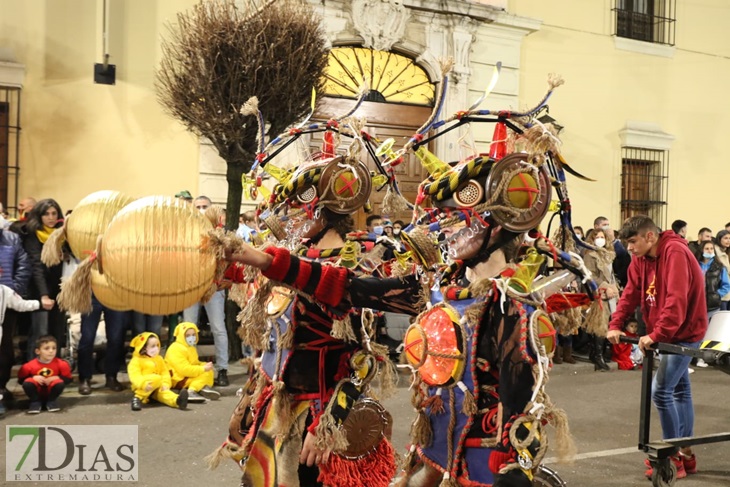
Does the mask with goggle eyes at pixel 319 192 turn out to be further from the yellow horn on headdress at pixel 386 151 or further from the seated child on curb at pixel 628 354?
the seated child on curb at pixel 628 354

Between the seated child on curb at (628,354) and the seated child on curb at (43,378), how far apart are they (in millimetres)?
6980

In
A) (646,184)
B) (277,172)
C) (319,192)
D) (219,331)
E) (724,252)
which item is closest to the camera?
(319,192)

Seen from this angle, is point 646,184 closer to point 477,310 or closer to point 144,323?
point 144,323

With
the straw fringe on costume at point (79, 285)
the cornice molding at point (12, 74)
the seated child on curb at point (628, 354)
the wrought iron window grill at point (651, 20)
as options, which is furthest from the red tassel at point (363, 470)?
the wrought iron window grill at point (651, 20)

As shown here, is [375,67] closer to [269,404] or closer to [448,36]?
[448,36]

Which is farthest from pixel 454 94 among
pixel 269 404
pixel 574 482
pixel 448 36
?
pixel 269 404

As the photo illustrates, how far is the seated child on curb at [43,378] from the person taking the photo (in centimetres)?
670

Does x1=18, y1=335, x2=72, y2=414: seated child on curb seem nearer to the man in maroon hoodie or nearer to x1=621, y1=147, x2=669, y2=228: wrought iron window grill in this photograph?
the man in maroon hoodie

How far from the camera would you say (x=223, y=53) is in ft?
26.0

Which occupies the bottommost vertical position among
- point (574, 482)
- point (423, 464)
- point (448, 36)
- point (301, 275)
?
point (574, 482)

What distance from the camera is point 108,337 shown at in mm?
7500

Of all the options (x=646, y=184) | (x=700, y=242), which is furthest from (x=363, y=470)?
(x=646, y=184)

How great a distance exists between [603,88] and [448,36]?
141 inches

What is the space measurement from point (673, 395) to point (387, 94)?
785cm
